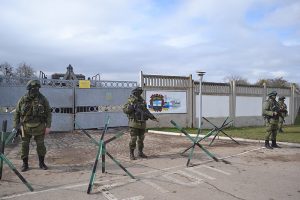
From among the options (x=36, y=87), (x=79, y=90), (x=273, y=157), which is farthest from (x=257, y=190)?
(x=79, y=90)

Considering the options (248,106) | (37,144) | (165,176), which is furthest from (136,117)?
(248,106)

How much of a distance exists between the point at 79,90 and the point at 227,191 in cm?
983

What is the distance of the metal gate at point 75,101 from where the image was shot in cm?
1250

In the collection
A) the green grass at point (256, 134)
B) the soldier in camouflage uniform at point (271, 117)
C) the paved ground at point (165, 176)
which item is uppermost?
the soldier in camouflage uniform at point (271, 117)

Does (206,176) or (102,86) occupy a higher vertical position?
(102,86)

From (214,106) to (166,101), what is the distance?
3340 mm

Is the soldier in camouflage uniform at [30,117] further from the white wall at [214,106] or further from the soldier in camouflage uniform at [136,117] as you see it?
the white wall at [214,106]

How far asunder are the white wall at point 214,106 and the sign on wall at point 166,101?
1.01 m

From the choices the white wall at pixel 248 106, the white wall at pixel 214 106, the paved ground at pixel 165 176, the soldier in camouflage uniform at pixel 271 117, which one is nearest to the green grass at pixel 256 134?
the soldier in camouflage uniform at pixel 271 117

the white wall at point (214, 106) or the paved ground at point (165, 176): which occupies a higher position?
the white wall at point (214, 106)

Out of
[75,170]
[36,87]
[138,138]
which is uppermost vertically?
[36,87]

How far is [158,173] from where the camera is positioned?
6.66 meters

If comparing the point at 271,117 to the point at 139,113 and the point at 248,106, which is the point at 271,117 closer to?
the point at 139,113

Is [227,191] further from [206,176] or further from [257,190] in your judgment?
[206,176]
